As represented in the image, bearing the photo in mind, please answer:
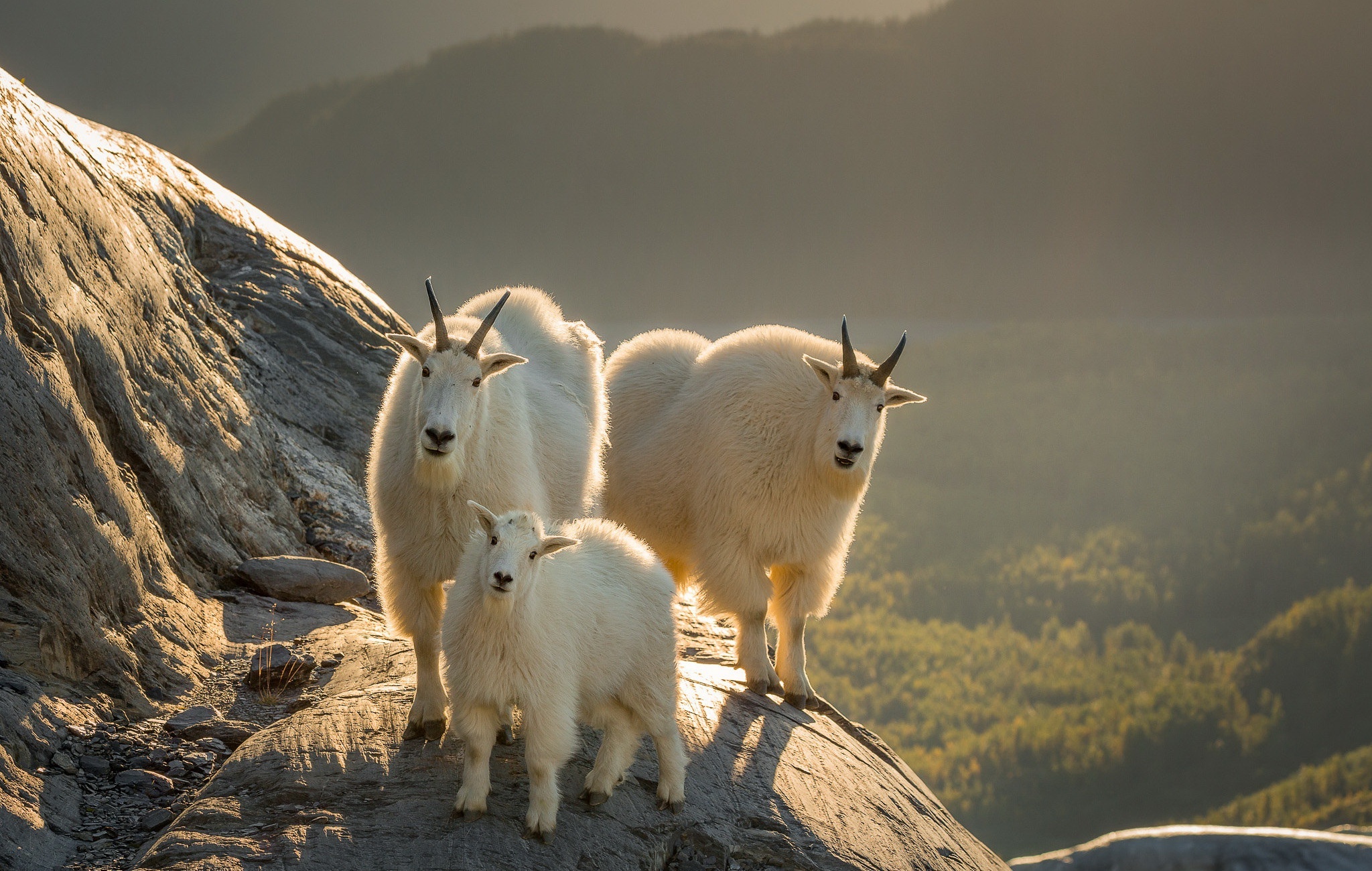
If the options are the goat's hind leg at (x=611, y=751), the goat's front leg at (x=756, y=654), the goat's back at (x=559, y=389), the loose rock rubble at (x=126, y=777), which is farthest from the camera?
the goat's front leg at (x=756, y=654)

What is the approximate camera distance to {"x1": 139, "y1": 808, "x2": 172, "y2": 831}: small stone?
5422mm

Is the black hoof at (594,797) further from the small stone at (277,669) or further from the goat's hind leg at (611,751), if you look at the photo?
the small stone at (277,669)

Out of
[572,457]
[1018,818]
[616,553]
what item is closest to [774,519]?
[572,457]

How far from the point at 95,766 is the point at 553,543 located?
285cm

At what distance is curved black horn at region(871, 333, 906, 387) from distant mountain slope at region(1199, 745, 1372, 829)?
43.7 metres

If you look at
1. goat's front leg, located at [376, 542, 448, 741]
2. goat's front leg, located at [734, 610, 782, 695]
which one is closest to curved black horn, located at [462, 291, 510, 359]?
goat's front leg, located at [376, 542, 448, 741]

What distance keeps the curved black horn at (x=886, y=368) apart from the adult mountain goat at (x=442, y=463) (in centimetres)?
222

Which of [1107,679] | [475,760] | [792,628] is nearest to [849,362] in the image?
[792,628]

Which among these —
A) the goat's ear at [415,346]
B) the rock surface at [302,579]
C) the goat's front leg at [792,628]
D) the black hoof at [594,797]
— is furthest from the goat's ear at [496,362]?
the rock surface at [302,579]

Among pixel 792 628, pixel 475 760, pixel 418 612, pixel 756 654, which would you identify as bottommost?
pixel 475 760

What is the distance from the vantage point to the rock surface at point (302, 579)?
8461mm

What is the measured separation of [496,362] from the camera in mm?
6105

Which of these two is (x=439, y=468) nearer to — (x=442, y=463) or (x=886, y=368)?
(x=442, y=463)

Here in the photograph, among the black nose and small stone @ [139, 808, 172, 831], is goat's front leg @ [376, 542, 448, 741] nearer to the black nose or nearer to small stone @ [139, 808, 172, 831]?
the black nose
